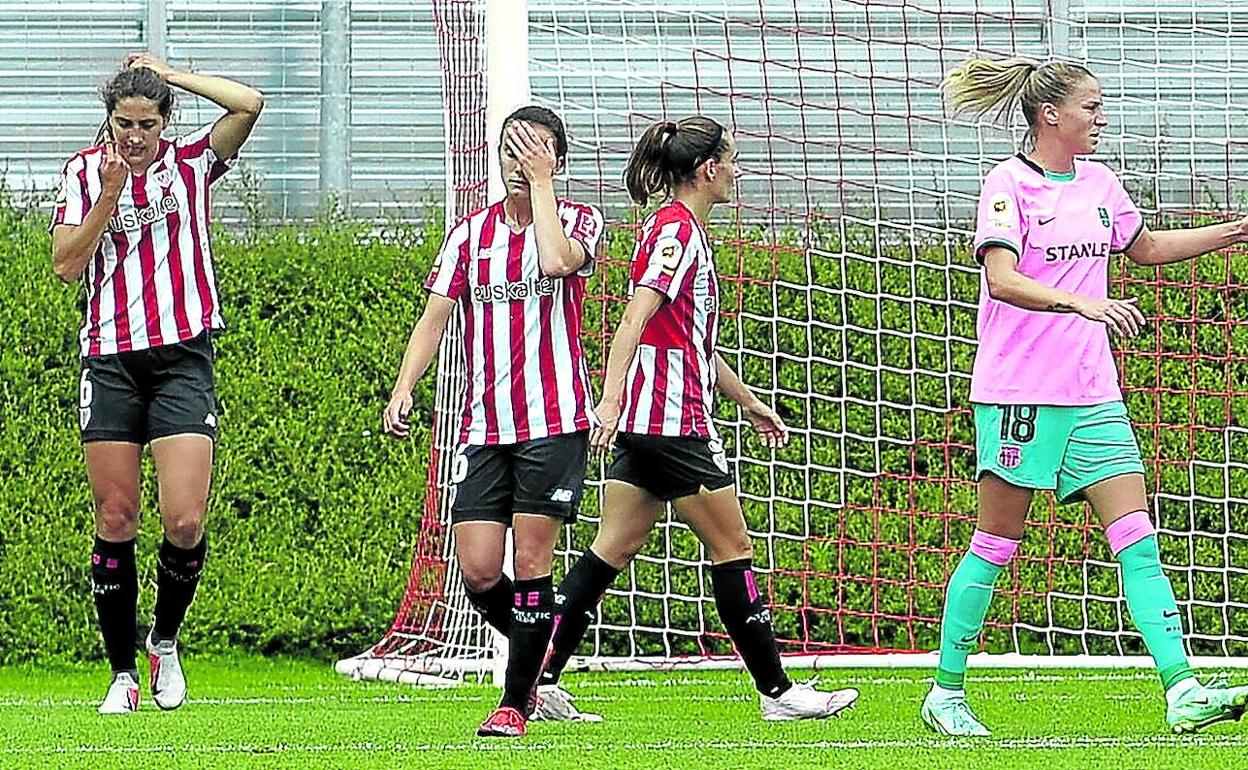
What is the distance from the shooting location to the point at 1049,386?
526cm

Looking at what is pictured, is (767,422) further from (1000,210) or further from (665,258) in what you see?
(1000,210)

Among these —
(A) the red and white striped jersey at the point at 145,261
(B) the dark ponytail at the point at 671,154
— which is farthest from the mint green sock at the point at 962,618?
(A) the red and white striped jersey at the point at 145,261

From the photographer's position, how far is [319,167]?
370 inches

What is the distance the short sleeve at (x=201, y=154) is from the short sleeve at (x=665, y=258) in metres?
1.53

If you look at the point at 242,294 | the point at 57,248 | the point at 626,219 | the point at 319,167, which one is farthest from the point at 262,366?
the point at 57,248

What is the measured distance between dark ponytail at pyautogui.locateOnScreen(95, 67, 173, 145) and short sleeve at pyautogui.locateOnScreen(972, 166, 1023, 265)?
2483 mm

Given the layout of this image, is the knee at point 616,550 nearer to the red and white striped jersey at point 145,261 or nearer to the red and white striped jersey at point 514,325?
the red and white striped jersey at point 514,325

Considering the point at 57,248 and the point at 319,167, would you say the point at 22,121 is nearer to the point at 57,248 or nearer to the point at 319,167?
the point at 319,167

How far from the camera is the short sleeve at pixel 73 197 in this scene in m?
6.24

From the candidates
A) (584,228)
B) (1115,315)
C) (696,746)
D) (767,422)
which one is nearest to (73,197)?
(584,228)

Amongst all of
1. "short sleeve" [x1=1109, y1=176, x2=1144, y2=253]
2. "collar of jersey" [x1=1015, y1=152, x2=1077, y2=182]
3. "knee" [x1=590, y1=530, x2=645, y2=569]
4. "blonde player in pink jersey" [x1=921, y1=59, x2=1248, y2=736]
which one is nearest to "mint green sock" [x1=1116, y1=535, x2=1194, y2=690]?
"blonde player in pink jersey" [x1=921, y1=59, x2=1248, y2=736]

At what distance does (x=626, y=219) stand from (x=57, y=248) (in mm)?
3409

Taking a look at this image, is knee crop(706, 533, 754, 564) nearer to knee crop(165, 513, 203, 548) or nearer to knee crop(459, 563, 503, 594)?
knee crop(459, 563, 503, 594)

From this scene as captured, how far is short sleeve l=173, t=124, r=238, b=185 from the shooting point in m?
6.48
